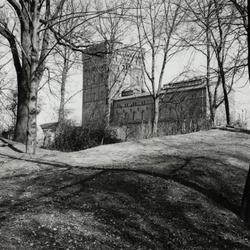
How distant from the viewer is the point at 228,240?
14.5 ft

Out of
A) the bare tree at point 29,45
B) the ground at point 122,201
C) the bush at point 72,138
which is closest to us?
the ground at point 122,201

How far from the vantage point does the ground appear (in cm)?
402

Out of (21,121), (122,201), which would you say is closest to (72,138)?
(21,121)

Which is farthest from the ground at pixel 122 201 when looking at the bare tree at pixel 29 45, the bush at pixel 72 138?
the bush at pixel 72 138

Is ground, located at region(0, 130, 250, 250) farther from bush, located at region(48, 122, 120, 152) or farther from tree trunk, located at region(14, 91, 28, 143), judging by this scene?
bush, located at region(48, 122, 120, 152)

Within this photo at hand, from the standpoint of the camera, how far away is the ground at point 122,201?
402 centimetres

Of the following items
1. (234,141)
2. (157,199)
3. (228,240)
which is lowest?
(228,240)

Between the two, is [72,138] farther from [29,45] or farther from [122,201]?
[122,201]

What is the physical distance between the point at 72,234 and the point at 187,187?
2.77 meters

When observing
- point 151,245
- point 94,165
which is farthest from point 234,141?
point 151,245

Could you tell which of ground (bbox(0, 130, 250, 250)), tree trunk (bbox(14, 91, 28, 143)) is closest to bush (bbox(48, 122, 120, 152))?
tree trunk (bbox(14, 91, 28, 143))

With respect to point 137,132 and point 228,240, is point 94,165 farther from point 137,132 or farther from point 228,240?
point 137,132

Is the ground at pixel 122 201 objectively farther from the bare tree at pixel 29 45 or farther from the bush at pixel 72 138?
the bush at pixel 72 138

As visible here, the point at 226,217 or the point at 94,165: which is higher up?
the point at 94,165
